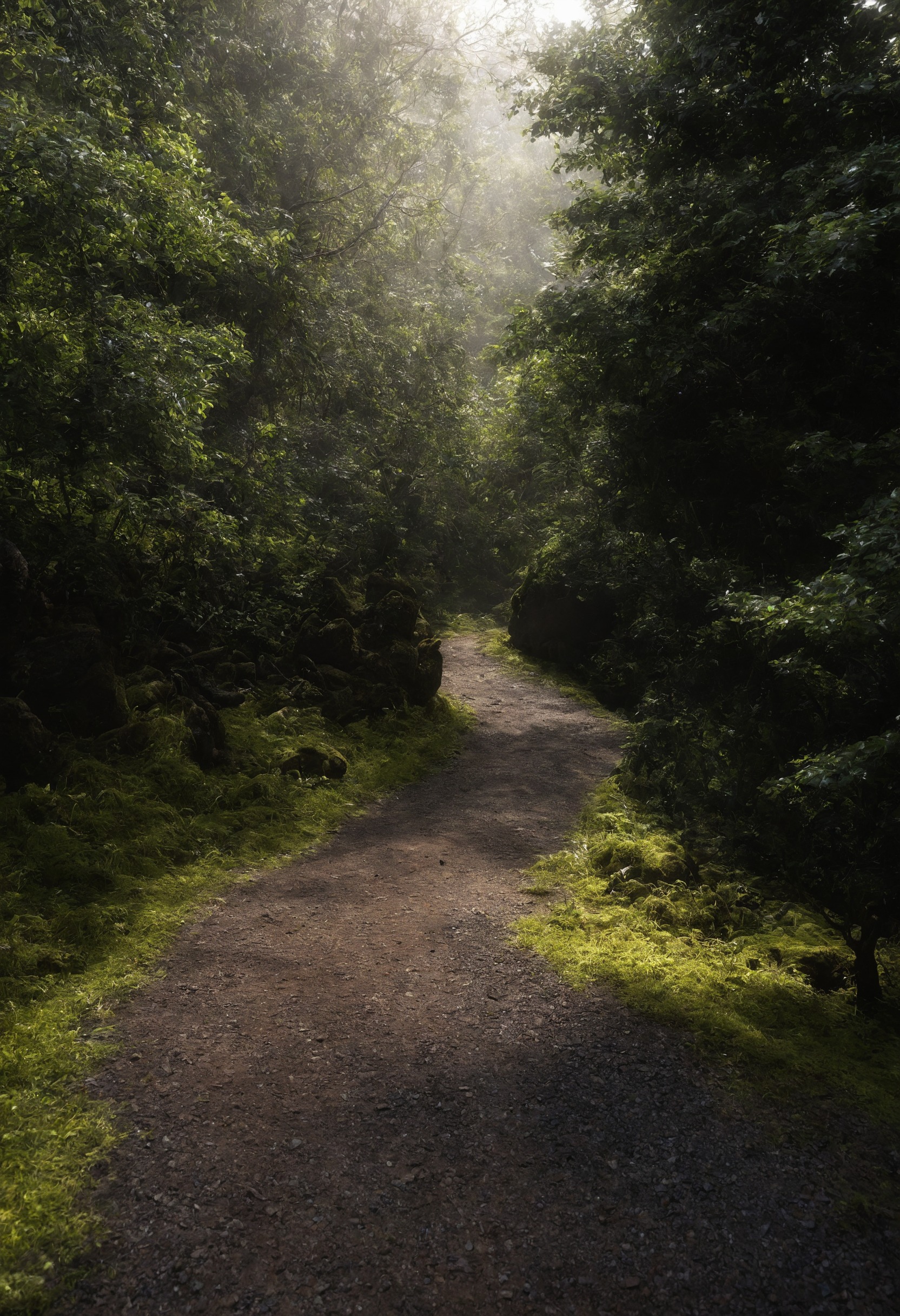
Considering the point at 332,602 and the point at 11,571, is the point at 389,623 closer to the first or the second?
the point at 332,602

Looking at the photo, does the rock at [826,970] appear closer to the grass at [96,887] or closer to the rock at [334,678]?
the grass at [96,887]

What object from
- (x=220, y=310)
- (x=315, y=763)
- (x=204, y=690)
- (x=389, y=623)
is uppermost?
(x=220, y=310)

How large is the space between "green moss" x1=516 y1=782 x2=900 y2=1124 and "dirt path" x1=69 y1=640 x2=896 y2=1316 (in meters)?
0.37

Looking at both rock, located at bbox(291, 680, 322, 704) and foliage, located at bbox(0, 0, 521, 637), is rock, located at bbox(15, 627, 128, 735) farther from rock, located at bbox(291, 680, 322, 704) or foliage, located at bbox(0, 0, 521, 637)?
rock, located at bbox(291, 680, 322, 704)

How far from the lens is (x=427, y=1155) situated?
3.71 meters

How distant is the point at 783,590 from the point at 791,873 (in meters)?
2.21

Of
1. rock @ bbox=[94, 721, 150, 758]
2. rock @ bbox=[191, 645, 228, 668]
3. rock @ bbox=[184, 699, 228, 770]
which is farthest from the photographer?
rock @ bbox=[191, 645, 228, 668]

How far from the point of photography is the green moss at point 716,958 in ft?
14.4

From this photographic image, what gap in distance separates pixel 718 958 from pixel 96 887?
5.04 metres

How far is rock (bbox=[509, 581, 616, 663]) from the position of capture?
59.8ft

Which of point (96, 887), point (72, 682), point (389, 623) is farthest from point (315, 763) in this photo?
point (389, 623)

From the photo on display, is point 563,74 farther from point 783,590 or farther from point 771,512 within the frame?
point 783,590

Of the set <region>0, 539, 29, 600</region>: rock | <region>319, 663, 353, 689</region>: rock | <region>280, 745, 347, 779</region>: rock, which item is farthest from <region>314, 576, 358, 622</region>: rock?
<region>0, 539, 29, 600</region>: rock

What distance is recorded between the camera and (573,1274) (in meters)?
3.09
